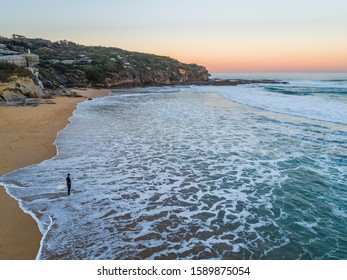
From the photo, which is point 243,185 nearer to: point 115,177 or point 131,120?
point 115,177

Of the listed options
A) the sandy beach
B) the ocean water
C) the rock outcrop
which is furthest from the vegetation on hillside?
the ocean water

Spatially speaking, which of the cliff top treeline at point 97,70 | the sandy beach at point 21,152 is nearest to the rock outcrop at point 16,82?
the sandy beach at point 21,152

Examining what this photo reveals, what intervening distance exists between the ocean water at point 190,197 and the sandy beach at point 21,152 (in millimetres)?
283

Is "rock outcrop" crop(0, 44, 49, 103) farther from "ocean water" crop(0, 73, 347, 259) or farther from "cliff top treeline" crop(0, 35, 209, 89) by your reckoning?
"ocean water" crop(0, 73, 347, 259)

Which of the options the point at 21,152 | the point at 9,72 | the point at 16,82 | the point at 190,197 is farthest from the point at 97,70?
the point at 190,197

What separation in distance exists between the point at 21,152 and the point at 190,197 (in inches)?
325

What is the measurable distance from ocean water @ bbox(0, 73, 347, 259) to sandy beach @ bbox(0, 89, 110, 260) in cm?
28

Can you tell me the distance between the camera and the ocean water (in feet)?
19.1

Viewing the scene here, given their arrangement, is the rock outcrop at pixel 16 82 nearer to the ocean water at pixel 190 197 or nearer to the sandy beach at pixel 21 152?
the sandy beach at pixel 21 152

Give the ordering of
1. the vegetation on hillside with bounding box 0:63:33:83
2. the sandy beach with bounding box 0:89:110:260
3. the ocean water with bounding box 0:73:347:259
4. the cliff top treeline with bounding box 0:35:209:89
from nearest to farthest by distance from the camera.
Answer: the sandy beach with bounding box 0:89:110:260 < the ocean water with bounding box 0:73:347:259 < the vegetation on hillside with bounding box 0:63:33:83 < the cliff top treeline with bounding box 0:35:209:89

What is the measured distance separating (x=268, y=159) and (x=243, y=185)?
10.5 ft

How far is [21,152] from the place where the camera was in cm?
1170

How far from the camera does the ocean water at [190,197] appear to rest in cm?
583
